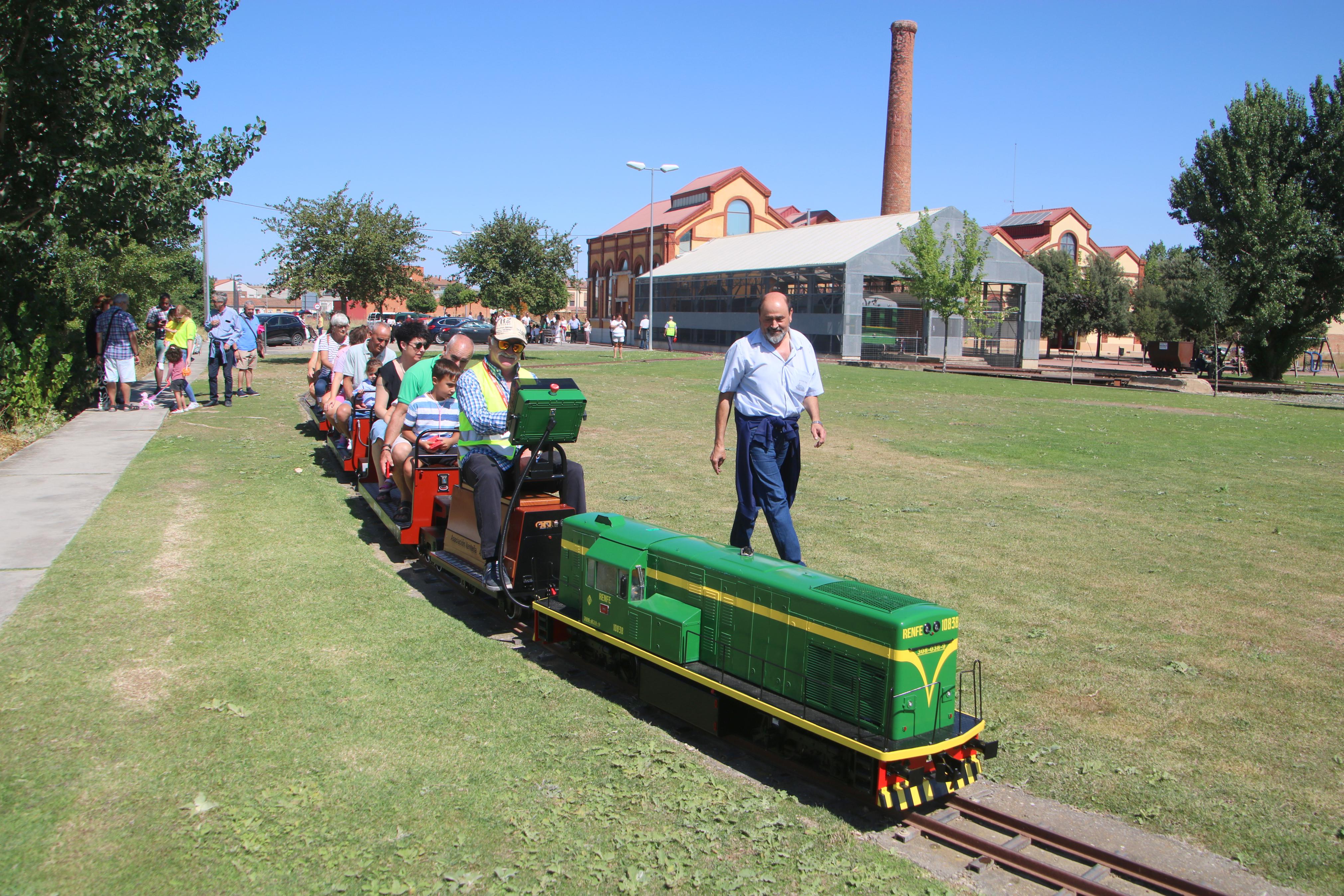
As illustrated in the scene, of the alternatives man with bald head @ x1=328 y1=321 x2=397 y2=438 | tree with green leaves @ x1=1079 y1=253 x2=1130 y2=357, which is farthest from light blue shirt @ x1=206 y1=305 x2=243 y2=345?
tree with green leaves @ x1=1079 y1=253 x2=1130 y2=357

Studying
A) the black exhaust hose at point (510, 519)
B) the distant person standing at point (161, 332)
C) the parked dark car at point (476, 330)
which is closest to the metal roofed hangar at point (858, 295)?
the parked dark car at point (476, 330)

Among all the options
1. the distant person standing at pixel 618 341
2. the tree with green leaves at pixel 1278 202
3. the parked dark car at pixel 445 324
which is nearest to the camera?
the tree with green leaves at pixel 1278 202

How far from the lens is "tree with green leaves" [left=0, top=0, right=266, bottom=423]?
1252 cm

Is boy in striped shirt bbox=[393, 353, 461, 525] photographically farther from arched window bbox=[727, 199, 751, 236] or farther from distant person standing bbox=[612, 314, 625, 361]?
arched window bbox=[727, 199, 751, 236]

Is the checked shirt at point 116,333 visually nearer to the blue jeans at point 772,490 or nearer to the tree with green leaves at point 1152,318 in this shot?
the blue jeans at point 772,490

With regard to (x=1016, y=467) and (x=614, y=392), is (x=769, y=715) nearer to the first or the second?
(x=1016, y=467)

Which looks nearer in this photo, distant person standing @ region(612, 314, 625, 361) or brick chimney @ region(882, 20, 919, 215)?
distant person standing @ region(612, 314, 625, 361)

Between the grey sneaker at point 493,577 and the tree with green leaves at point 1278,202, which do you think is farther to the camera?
the tree with green leaves at point 1278,202

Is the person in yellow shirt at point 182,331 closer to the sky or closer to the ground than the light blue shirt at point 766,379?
closer to the sky

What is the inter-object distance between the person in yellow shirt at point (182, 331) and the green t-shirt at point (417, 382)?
9.69 meters

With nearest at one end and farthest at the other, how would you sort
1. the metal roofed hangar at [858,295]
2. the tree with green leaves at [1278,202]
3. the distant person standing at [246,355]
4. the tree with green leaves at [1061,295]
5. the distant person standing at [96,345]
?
the distant person standing at [96,345]
the distant person standing at [246,355]
the tree with green leaves at [1278,202]
the metal roofed hangar at [858,295]
the tree with green leaves at [1061,295]

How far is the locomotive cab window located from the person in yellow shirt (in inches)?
543

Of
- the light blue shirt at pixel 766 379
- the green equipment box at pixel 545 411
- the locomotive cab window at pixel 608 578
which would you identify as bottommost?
the locomotive cab window at pixel 608 578

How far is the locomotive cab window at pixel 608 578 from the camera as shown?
17.7ft
